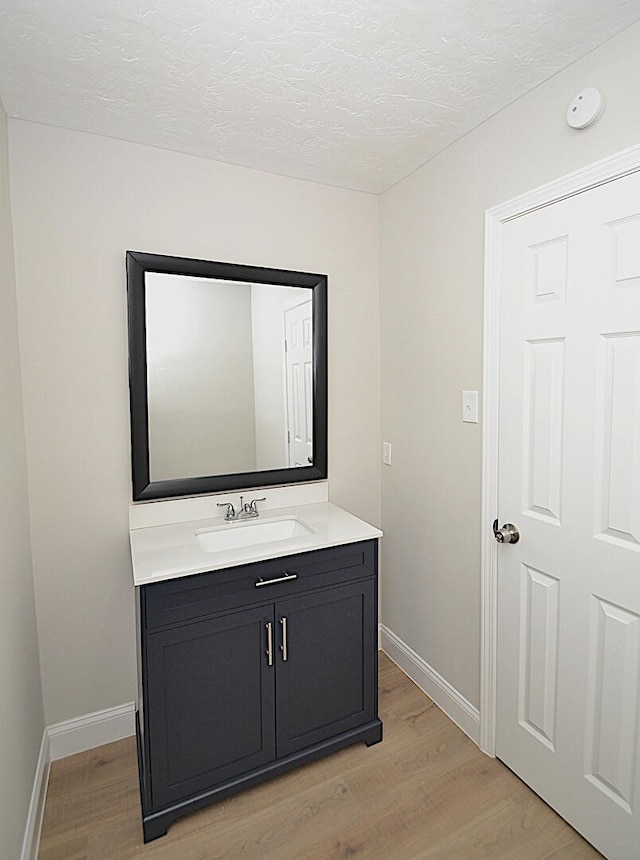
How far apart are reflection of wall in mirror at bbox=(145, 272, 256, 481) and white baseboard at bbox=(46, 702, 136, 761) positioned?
1.03 meters

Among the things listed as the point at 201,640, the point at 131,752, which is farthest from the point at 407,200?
the point at 131,752

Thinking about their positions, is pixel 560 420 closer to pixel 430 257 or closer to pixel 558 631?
pixel 558 631

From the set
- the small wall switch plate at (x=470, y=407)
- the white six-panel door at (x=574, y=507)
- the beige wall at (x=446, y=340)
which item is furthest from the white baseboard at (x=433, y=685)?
the small wall switch plate at (x=470, y=407)

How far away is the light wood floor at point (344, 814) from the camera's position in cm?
159

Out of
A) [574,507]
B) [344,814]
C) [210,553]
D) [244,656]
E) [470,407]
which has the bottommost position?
[344,814]

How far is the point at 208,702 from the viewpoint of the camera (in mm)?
1718

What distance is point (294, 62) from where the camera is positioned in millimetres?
1495

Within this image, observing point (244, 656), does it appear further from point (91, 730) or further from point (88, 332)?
point (88, 332)

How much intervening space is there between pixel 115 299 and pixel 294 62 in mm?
1086

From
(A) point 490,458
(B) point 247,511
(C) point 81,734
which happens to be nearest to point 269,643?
(B) point 247,511

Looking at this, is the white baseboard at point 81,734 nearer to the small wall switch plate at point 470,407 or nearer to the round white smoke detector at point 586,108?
the small wall switch plate at point 470,407

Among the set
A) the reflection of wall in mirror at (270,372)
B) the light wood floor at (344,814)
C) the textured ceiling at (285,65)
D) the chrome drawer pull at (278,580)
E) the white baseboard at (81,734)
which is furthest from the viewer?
the reflection of wall in mirror at (270,372)

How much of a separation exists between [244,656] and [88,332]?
139 centimetres

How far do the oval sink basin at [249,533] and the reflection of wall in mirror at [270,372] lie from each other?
0.92ft
